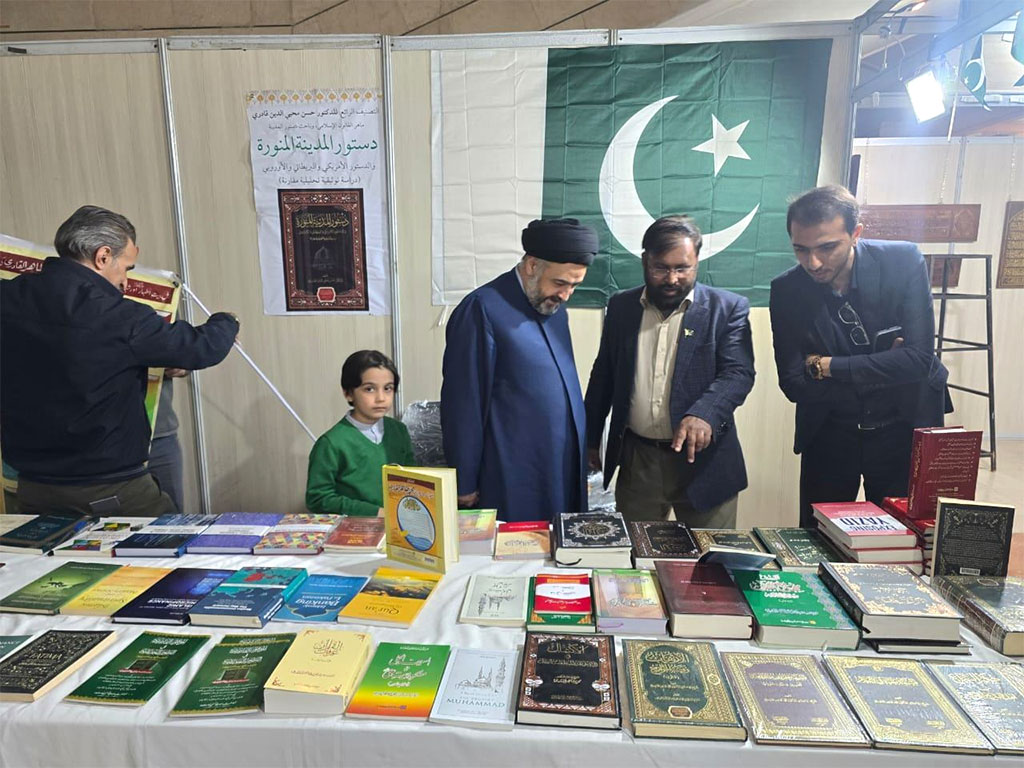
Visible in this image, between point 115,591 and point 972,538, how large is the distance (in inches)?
70.6

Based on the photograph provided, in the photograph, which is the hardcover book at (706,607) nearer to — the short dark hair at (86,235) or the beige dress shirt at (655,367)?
the beige dress shirt at (655,367)

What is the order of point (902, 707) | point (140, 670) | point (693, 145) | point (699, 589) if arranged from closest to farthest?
point (902, 707)
point (140, 670)
point (699, 589)
point (693, 145)

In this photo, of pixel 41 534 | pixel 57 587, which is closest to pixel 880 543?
pixel 57 587

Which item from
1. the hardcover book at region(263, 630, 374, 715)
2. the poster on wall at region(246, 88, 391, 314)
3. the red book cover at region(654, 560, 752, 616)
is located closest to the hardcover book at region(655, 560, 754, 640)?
the red book cover at region(654, 560, 752, 616)

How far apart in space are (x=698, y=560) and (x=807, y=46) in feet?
8.22

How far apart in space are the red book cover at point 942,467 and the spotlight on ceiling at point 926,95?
4.78 feet

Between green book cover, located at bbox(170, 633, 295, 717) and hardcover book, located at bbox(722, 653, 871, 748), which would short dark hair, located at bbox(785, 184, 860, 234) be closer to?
hardcover book, located at bbox(722, 653, 871, 748)

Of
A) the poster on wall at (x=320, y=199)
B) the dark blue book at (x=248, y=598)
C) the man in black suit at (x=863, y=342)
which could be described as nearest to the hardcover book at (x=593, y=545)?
the dark blue book at (x=248, y=598)

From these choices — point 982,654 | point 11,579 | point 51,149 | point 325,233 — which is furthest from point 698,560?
point 51,149

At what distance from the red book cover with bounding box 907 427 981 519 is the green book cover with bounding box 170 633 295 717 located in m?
1.38

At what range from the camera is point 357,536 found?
1546 millimetres

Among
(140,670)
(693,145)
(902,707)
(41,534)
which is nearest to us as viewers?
(902,707)

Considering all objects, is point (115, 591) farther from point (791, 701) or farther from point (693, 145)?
point (693, 145)

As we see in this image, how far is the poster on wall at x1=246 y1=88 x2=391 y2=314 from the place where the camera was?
117 inches
